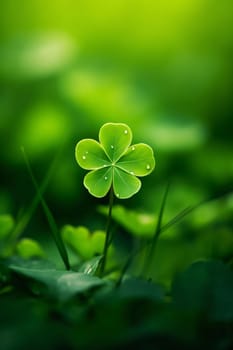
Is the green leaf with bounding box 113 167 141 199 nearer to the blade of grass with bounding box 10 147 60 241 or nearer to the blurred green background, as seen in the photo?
the blade of grass with bounding box 10 147 60 241

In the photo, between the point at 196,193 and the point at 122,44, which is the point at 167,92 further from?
the point at 196,193

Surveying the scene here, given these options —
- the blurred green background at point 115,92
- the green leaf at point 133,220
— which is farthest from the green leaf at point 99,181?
the blurred green background at point 115,92

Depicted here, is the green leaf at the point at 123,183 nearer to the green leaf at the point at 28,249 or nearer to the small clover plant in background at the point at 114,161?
the small clover plant in background at the point at 114,161

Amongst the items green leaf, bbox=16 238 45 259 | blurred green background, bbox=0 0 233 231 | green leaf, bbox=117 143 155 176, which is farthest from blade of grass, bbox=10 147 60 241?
blurred green background, bbox=0 0 233 231

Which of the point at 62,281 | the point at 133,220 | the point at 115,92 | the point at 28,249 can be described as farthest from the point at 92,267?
the point at 115,92

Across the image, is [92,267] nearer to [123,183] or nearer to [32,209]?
[123,183]

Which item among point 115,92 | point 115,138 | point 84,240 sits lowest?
point 84,240

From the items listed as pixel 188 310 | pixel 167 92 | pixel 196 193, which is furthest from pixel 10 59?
pixel 188 310
